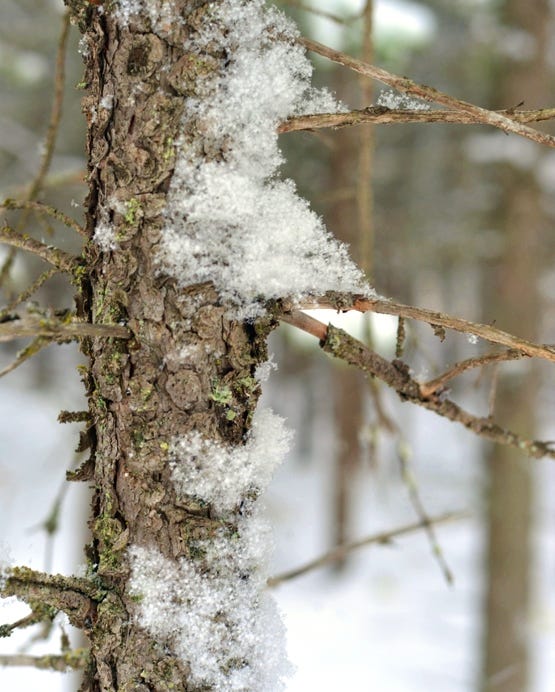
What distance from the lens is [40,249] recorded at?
2.47 feet

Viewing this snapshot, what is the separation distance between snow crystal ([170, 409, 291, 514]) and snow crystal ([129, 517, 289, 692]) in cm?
4

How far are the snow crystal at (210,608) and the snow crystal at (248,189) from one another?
0.83ft

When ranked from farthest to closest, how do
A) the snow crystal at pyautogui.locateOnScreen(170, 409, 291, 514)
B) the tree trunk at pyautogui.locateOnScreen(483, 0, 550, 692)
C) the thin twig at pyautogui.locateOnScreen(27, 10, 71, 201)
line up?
the tree trunk at pyautogui.locateOnScreen(483, 0, 550, 692), the thin twig at pyautogui.locateOnScreen(27, 10, 71, 201), the snow crystal at pyautogui.locateOnScreen(170, 409, 291, 514)

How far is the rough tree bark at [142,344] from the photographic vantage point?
708mm

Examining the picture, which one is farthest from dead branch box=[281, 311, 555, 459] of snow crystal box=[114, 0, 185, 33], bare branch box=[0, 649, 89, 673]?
bare branch box=[0, 649, 89, 673]

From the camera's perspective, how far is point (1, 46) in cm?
549

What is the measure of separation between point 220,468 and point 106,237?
258mm

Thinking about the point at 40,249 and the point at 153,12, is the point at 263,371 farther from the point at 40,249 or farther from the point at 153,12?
the point at 153,12

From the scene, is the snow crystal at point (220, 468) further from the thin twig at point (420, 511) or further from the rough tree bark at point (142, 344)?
the thin twig at point (420, 511)

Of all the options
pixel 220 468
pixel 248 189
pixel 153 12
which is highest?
pixel 153 12

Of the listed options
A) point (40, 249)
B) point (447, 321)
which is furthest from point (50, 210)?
point (447, 321)

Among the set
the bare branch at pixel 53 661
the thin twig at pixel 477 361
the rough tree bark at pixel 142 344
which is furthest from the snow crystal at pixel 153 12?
the bare branch at pixel 53 661

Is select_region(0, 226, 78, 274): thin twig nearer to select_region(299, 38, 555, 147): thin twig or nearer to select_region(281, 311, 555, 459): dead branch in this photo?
select_region(281, 311, 555, 459): dead branch

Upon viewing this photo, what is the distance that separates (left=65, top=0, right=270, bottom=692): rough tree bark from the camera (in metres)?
0.71
